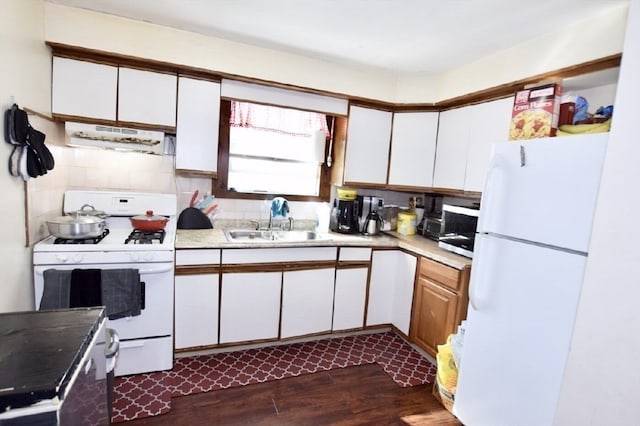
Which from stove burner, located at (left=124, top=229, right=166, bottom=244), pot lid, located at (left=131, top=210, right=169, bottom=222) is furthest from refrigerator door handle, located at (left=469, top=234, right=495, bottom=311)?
pot lid, located at (left=131, top=210, right=169, bottom=222)

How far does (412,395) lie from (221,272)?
151 centimetres

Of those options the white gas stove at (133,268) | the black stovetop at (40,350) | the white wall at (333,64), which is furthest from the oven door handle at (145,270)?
the white wall at (333,64)

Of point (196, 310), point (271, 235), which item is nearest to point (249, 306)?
point (196, 310)

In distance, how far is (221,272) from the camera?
7.45 feet

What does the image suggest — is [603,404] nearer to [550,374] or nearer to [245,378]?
[550,374]

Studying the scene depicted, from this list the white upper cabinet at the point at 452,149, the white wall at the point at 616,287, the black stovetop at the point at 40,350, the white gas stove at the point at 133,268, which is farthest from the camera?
the white upper cabinet at the point at 452,149

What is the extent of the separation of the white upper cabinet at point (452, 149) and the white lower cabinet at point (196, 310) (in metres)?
2.01

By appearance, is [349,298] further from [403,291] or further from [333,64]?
[333,64]

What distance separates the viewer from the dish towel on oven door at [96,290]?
1.76 metres

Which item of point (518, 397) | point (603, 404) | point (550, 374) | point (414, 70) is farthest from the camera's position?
point (414, 70)

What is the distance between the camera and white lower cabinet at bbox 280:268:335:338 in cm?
248

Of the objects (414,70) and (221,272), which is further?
(414,70)

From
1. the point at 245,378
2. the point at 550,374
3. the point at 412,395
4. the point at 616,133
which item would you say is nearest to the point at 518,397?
the point at 550,374

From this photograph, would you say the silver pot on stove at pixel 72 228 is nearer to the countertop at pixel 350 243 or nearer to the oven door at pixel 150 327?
the oven door at pixel 150 327
